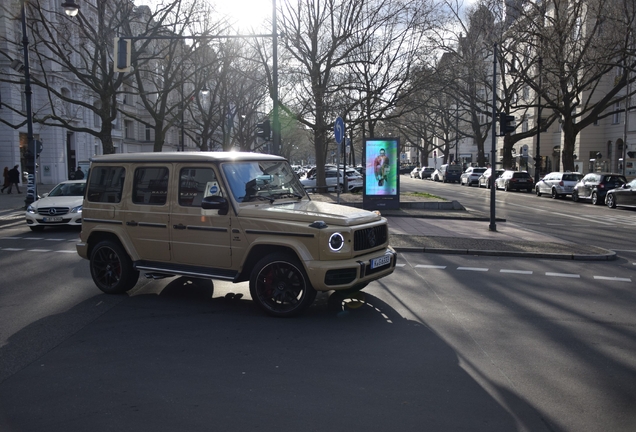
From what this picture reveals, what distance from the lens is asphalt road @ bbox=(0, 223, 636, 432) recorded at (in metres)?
4.25

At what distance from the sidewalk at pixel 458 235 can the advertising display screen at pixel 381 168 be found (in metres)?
0.80

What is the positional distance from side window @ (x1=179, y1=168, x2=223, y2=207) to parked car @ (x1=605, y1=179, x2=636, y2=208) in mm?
22212

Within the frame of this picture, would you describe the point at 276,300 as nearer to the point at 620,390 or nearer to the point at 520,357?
the point at 520,357

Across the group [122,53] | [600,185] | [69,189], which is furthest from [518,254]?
[600,185]

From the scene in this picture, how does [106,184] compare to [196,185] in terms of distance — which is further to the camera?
[106,184]

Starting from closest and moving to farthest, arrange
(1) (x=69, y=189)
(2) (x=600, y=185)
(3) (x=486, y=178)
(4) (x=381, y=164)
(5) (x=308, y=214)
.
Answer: (5) (x=308, y=214)
(1) (x=69, y=189)
(4) (x=381, y=164)
(2) (x=600, y=185)
(3) (x=486, y=178)

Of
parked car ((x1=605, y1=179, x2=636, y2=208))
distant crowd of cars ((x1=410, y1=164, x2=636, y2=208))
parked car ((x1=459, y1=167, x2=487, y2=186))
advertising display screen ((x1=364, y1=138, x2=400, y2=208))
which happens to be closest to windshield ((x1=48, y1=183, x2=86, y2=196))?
advertising display screen ((x1=364, y1=138, x2=400, y2=208))

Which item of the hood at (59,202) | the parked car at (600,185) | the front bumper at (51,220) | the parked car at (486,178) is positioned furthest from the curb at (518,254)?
the parked car at (486,178)

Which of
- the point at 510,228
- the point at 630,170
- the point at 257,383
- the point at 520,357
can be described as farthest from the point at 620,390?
the point at 630,170

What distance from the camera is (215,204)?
694cm

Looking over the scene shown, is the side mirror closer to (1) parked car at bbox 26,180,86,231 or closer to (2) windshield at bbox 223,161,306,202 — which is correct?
(2) windshield at bbox 223,161,306,202

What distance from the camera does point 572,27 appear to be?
A: 106 ft

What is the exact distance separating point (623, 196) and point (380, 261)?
21.7 m

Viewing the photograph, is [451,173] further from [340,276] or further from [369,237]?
[340,276]
